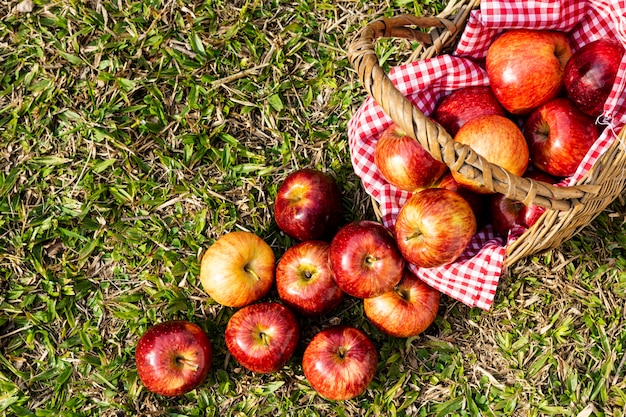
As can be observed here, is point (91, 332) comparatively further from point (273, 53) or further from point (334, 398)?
point (273, 53)

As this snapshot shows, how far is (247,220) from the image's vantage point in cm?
386

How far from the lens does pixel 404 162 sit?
320cm

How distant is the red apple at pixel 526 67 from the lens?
3.16 metres

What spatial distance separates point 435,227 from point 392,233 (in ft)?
1.56

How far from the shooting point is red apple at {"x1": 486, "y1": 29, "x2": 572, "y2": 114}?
10.4 ft

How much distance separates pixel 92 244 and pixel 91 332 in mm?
533

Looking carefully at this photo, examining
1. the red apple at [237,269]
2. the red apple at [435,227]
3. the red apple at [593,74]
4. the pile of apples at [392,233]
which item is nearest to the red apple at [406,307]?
the pile of apples at [392,233]

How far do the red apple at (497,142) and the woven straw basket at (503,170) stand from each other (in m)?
0.30

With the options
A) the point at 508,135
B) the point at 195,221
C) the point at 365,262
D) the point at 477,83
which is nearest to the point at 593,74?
the point at 508,135

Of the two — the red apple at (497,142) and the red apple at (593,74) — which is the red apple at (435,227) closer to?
the red apple at (497,142)

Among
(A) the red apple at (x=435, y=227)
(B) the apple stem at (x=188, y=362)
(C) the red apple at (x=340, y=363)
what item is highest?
(A) the red apple at (x=435, y=227)

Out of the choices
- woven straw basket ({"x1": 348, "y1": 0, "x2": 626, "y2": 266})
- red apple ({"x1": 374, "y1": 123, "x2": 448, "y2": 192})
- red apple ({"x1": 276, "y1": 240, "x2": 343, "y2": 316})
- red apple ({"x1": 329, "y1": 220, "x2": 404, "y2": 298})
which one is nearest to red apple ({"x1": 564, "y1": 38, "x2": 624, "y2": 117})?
woven straw basket ({"x1": 348, "y1": 0, "x2": 626, "y2": 266})

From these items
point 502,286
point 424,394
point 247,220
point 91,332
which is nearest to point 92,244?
point 91,332

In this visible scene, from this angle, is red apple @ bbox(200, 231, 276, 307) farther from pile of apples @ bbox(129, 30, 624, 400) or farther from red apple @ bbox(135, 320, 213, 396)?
red apple @ bbox(135, 320, 213, 396)
